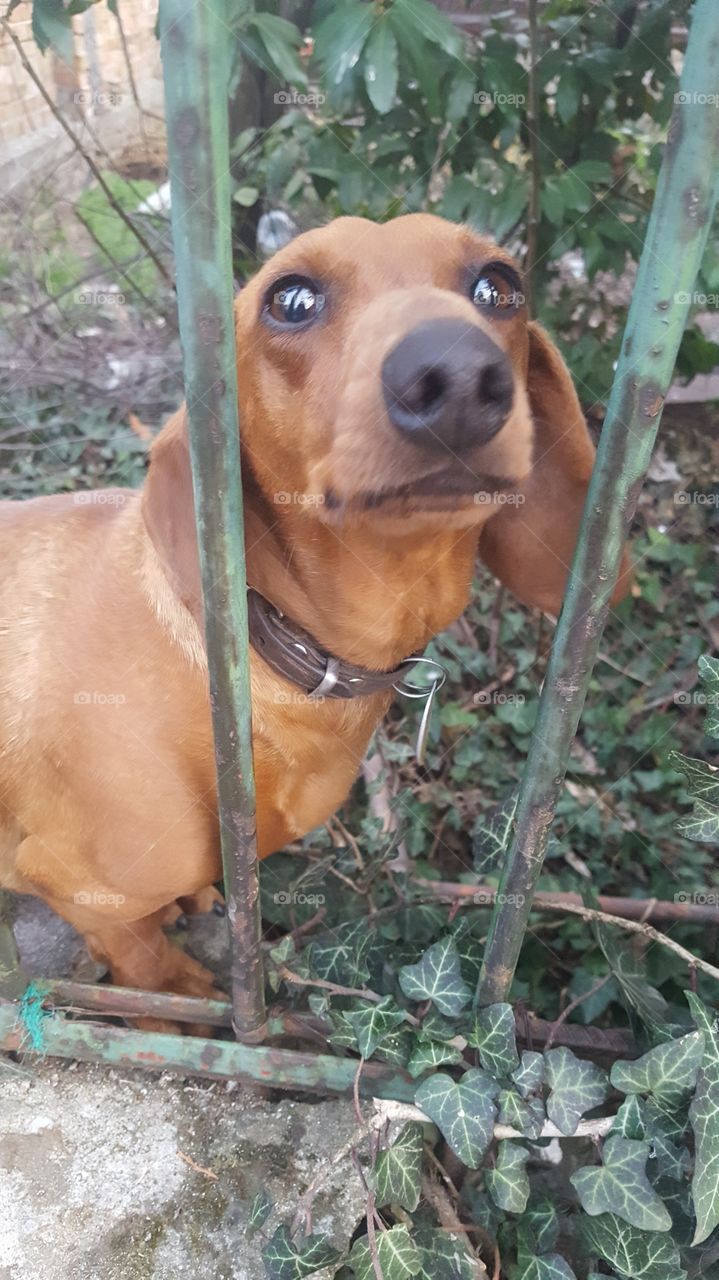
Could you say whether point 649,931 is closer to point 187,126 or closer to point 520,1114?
point 520,1114

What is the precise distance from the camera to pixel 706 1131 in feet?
4.26

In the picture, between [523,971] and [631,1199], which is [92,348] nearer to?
[523,971]

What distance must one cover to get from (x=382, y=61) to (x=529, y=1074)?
194 centimetres

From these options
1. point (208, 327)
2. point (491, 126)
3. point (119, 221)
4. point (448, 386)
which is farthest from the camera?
point (119, 221)

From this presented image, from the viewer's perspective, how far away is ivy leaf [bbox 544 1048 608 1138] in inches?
57.4

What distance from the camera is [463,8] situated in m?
2.28

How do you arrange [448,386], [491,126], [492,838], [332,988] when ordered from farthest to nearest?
[491,126], [492,838], [332,988], [448,386]

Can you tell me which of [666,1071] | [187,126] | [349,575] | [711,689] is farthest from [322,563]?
[666,1071]

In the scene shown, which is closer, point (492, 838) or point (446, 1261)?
point (446, 1261)

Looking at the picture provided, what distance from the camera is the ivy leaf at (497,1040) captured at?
4.95 feet

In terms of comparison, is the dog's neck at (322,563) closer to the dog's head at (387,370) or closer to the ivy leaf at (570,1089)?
the dog's head at (387,370)

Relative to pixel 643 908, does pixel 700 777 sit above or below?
above

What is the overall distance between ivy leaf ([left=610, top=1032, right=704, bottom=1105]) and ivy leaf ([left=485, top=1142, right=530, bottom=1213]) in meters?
0.20

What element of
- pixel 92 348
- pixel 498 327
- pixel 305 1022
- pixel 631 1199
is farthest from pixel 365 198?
pixel 92 348
